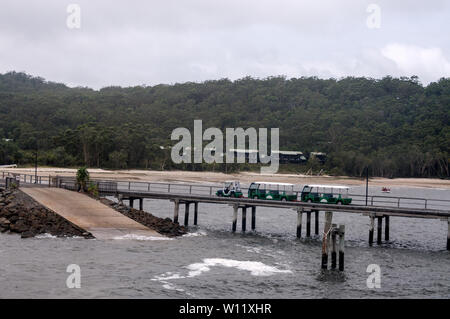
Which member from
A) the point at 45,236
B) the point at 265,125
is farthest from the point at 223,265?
the point at 265,125

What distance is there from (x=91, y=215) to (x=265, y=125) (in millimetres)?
118755

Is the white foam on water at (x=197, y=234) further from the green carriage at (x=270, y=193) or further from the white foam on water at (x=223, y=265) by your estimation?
the white foam on water at (x=223, y=265)

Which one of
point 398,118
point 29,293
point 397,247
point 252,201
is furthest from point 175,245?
point 398,118

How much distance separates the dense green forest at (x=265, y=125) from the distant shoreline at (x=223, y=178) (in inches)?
214

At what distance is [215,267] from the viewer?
33562 millimetres

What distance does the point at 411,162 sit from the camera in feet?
433

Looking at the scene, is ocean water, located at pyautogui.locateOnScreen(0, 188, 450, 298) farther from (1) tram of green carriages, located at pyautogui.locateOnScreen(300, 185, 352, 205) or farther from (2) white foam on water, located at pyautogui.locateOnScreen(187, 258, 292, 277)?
(1) tram of green carriages, located at pyautogui.locateOnScreen(300, 185, 352, 205)

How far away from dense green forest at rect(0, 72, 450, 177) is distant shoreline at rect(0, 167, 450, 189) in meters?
5.43

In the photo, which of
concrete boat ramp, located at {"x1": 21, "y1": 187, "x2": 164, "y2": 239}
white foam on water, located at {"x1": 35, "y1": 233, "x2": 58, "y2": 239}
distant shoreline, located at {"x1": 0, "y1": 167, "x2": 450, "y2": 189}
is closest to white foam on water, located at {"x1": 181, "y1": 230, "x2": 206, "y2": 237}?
concrete boat ramp, located at {"x1": 21, "y1": 187, "x2": 164, "y2": 239}

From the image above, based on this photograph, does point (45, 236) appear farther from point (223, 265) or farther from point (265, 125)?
point (265, 125)

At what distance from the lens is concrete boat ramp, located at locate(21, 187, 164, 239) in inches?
1588

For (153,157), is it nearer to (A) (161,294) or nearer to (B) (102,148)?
(B) (102,148)

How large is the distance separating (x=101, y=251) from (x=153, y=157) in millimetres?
83532
